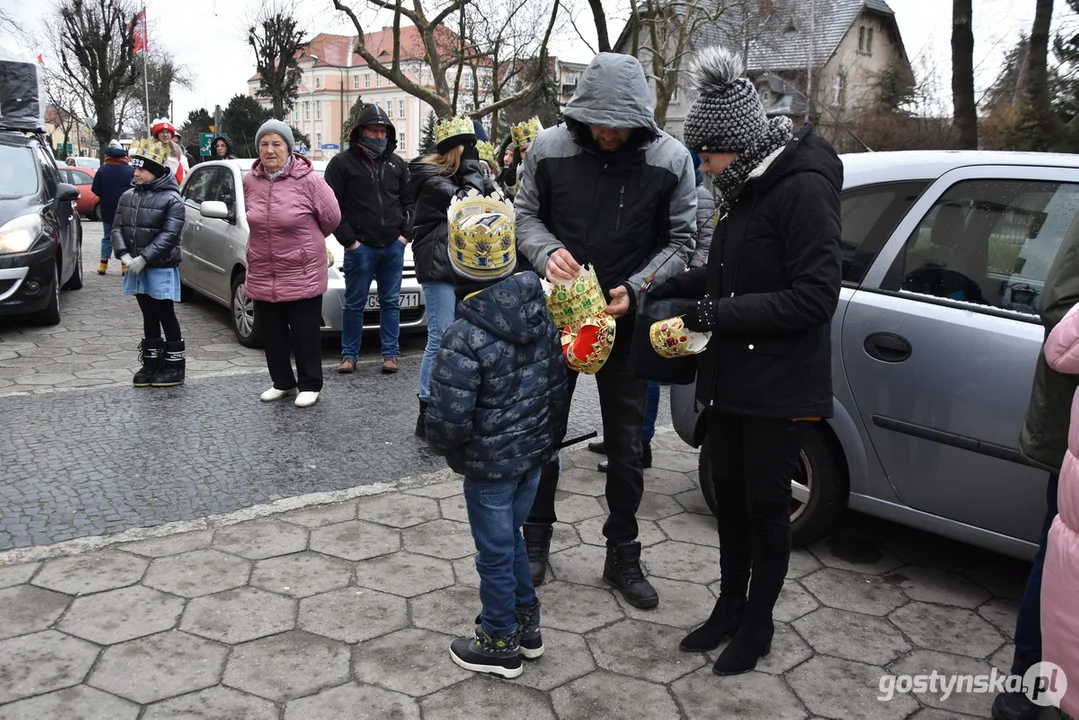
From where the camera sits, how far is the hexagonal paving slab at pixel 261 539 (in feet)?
12.4

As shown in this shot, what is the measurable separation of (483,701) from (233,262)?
5928 mm

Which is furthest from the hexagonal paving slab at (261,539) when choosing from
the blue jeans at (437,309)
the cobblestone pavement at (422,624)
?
the blue jeans at (437,309)

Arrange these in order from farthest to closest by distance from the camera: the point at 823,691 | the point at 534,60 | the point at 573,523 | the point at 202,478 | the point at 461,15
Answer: the point at 534,60, the point at 461,15, the point at 202,478, the point at 573,523, the point at 823,691

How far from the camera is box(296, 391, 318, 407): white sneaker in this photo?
591 centimetres

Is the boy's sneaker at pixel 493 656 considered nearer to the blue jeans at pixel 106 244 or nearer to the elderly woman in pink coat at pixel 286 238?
the elderly woman in pink coat at pixel 286 238

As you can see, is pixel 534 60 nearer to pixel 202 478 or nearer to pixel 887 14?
pixel 202 478

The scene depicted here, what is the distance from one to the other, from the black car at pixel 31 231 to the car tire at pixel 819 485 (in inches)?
248

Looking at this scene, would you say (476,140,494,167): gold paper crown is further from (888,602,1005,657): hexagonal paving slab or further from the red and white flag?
the red and white flag

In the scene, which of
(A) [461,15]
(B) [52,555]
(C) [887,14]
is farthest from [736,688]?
(C) [887,14]

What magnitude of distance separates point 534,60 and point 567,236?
99.5 ft

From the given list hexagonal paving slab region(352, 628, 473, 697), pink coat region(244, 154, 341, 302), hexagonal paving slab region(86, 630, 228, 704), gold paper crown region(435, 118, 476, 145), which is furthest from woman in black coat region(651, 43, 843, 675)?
pink coat region(244, 154, 341, 302)

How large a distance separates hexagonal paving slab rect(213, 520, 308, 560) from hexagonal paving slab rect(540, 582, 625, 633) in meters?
1.12

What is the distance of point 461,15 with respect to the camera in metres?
24.5

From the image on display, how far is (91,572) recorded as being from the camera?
3.52 m
